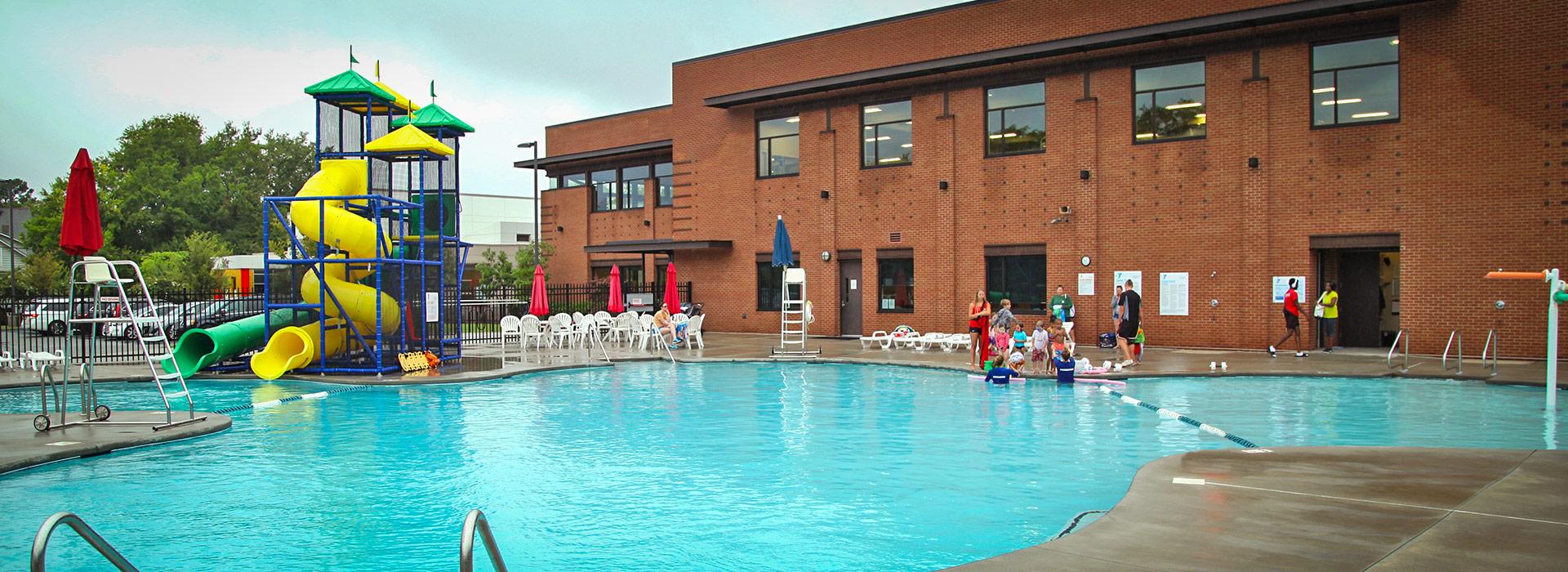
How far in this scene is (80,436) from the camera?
1052 cm

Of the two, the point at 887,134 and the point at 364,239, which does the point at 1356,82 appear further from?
the point at 364,239

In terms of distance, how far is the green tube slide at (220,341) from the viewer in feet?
58.7

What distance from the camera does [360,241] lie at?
18.2m

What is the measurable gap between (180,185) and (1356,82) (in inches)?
2767

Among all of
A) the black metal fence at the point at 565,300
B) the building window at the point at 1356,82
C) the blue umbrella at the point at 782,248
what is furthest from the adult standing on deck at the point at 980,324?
the black metal fence at the point at 565,300

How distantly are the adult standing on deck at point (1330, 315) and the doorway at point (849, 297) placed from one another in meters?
11.9

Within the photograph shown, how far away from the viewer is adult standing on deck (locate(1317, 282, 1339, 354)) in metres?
20.3

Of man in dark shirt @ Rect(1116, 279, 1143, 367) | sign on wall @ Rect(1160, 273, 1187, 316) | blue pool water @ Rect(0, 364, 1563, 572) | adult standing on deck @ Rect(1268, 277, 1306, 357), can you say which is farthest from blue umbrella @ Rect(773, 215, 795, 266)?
adult standing on deck @ Rect(1268, 277, 1306, 357)

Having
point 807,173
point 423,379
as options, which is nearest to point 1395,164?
point 807,173

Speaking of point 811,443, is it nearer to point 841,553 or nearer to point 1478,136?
point 841,553

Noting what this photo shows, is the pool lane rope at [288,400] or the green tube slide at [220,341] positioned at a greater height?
the green tube slide at [220,341]

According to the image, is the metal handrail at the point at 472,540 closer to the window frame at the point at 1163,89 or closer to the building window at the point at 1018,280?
the window frame at the point at 1163,89

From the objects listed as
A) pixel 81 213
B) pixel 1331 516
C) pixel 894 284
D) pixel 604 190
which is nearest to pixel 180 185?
pixel 604 190

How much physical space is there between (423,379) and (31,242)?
198 feet
